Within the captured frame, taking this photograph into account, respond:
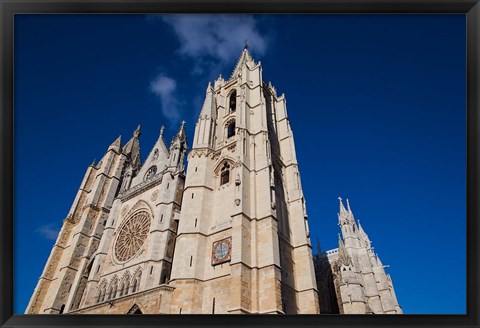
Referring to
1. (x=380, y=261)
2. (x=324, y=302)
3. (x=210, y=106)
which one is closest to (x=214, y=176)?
(x=210, y=106)

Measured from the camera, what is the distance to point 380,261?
96.1 feet

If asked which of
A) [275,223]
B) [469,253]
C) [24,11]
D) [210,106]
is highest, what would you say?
[210,106]

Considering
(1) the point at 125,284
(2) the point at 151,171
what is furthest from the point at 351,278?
(2) the point at 151,171

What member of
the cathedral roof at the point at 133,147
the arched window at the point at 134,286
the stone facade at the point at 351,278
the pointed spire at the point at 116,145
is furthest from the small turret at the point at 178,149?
the stone facade at the point at 351,278

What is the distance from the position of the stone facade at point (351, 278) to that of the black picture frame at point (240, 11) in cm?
1662

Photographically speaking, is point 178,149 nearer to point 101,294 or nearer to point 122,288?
point 122,288

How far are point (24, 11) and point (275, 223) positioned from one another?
13.4m

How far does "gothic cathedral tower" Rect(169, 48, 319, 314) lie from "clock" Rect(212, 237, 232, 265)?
0.05 meters

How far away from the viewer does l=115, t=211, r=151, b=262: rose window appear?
20719 mm

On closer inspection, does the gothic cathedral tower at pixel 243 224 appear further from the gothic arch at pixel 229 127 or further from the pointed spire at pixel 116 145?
the pointed spire at pixel 116 145

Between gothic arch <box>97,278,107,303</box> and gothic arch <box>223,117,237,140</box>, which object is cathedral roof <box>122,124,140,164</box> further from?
gothic arch <box>97,278,107,303</box>

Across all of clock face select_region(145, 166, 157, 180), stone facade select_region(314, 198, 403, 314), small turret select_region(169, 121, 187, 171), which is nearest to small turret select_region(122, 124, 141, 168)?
clock face select_region(145, 166, 157, 180)

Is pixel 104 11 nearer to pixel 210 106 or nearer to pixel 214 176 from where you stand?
pixel 214 176

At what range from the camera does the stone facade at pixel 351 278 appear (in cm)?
2145
